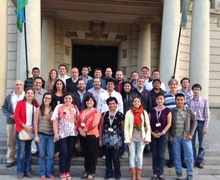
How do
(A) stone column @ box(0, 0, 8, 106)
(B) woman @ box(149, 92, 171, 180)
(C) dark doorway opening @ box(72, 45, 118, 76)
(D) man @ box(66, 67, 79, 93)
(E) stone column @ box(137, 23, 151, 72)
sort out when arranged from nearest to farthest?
(B) woman @ box(149, 92, 171, 180), (D) man @ box(66, 67, 79, 93), (A) stone column @ box(0, 0, 8, 106), (E) stone column @ box(137, 23, 151, 72), (C) dark doorway opening @ box(72, 45, 118, 76)

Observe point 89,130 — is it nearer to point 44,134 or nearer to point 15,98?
point 44,134

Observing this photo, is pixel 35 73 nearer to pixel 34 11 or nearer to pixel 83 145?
pixel 83 145

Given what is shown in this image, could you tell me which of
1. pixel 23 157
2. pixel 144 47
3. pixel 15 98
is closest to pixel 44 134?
pixel 23 157

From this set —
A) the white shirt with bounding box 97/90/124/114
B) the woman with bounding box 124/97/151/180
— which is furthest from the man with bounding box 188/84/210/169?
the white shirt with bounding box 97/90/124/114

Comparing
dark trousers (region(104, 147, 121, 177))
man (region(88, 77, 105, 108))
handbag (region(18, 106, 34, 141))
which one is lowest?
dark trousers (region(104, 147, 121, 177))

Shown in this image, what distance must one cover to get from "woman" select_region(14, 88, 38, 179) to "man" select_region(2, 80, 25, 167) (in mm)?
496

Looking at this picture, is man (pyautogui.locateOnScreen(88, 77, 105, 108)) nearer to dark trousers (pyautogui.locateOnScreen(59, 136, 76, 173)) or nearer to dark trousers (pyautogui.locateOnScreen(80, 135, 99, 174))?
dark trousers (pyautogui.locateOnScreen(80, 135, 99, 174))

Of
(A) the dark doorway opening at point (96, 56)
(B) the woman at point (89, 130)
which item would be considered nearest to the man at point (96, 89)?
(B) the woman at point (89, 130)

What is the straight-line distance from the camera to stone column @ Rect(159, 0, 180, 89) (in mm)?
12320

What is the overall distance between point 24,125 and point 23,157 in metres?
0.71

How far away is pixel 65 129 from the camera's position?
6.97 m

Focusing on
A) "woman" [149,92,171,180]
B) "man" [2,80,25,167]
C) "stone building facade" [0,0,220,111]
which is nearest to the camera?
"woman" [149,92,171,180]

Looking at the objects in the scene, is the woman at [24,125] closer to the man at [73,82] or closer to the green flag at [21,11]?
the man at [73,82]

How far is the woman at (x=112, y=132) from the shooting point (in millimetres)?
7164
